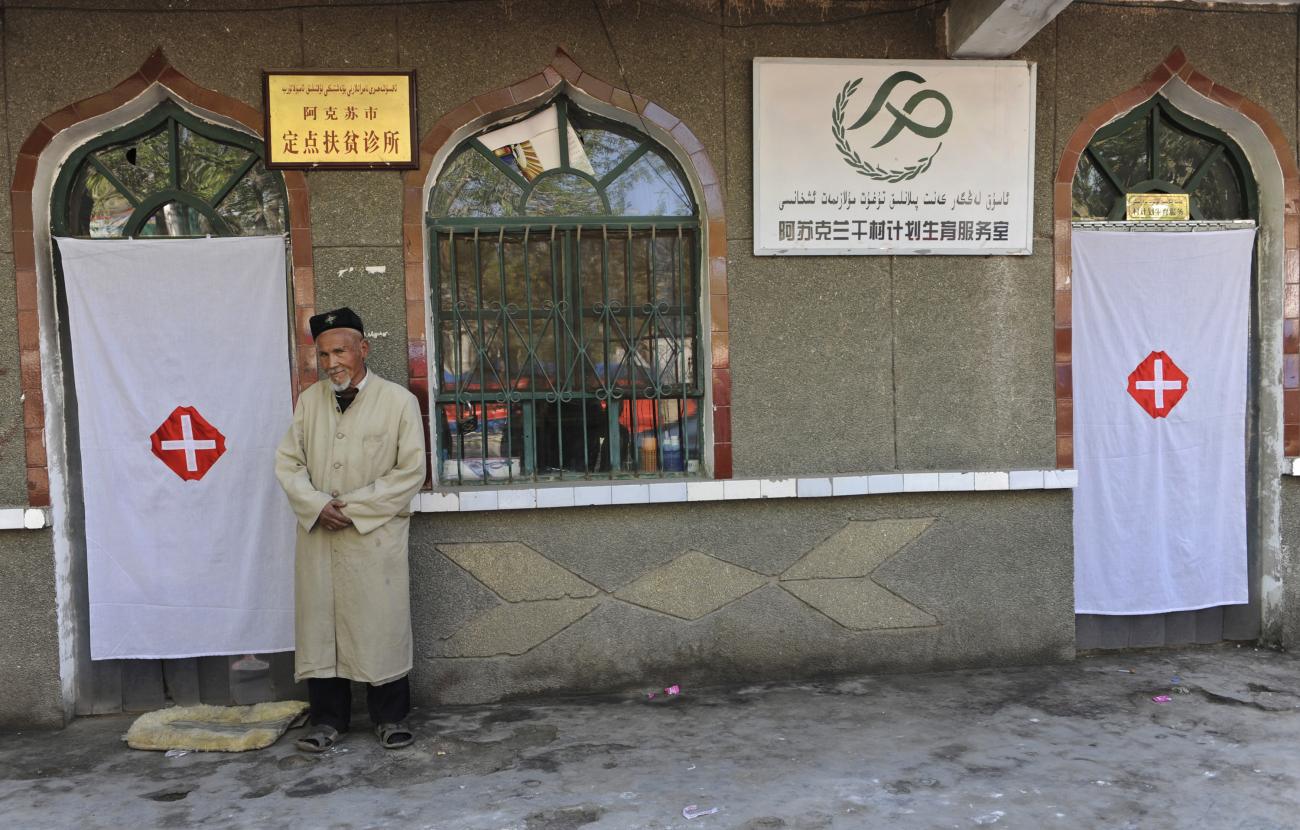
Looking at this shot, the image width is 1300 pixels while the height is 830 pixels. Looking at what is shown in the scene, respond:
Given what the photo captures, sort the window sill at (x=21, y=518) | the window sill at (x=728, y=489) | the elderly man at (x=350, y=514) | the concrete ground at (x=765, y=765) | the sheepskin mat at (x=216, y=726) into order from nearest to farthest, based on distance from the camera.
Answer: the concrete ground at (x=765, y=765) → the elderly man at (x=350, y=514) → the sheepskin mat at (x=216, y=726) → the window sill at (x=21, y=518) → the window sill at (x=728, y=489)

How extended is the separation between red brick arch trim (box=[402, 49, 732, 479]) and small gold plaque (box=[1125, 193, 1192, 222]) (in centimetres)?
226

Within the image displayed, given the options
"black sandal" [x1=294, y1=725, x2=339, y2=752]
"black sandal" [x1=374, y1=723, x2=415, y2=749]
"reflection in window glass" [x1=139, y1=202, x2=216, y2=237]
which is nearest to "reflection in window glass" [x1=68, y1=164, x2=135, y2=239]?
"reflection in window glass" [x1=139, y1=202, x2=216, y2=237]

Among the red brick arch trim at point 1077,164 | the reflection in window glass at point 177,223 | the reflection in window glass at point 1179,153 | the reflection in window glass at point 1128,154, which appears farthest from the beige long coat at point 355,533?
the reflection in window glass at point 1179,153

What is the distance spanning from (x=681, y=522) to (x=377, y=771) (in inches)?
68.3

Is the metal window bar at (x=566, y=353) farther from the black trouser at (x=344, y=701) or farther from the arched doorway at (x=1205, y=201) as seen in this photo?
the arched doorway at (x=1205, y=201)

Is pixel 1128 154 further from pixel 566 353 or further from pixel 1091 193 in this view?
pixel 566 353

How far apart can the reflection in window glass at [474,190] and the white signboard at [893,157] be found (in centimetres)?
122

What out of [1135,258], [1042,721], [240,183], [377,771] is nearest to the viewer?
[377,771]

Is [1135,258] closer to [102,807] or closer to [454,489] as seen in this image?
[454,489]

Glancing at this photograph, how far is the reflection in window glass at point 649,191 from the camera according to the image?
4465 millimetres

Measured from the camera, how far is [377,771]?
3604mm


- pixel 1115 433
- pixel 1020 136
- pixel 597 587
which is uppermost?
pixel 1020 136

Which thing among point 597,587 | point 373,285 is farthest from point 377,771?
point 373,285

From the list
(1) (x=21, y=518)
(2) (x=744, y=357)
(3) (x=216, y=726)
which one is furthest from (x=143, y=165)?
(2) (x=744, y=357)
